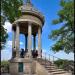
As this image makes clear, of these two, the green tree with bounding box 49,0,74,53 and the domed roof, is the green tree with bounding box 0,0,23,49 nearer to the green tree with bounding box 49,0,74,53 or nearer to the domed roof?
the green tree with bounding box 49,0,74,53

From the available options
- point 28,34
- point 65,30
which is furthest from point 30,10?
point 65,30

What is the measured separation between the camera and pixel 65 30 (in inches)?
792

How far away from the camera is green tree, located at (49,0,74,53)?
19.5 m

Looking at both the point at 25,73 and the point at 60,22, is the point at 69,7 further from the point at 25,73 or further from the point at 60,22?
the point at 25,73

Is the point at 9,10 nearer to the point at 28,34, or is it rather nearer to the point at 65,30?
the point at 65,30

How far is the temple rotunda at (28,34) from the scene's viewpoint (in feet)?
82.3

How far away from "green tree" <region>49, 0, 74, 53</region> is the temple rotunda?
15.7 feet

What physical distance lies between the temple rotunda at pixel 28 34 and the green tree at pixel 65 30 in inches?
189

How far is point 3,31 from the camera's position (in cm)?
1761

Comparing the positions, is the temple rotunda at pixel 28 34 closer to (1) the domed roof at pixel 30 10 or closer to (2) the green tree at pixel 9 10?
(1) the domed roof at pixel 30 10

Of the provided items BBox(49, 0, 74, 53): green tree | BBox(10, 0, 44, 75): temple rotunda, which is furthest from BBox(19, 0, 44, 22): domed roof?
BBox(49, 0, 74, 53): green tree

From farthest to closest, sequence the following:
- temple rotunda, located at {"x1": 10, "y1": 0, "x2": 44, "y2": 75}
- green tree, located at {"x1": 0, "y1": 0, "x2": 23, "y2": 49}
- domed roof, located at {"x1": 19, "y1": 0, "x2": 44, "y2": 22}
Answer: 1. domed roof, located at {"x1": 19, "y1": 0, "x2": 44, "y2": 22}
2. temple rotunda, located at {"x1": 10, "y1": 0, "x2": 44, "y2": 75}
3. green tree, located at {"x1": 0, "y1": 0, "x2": 23, "y2": 49}

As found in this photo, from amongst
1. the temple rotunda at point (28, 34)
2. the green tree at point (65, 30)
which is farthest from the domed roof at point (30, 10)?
the green tree at point (65, 30)

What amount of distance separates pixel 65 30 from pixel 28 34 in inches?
292
